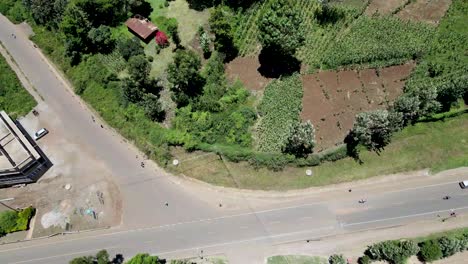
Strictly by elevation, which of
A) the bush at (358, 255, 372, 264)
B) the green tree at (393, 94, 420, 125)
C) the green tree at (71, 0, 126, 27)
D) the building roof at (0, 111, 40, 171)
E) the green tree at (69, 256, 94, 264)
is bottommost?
the green tree at (69, 256, 94, 264)

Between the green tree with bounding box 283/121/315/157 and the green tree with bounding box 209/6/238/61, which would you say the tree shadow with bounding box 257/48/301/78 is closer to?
the green tree with bounding box 209/6/238/61

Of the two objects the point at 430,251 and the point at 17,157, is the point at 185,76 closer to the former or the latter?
the point at 17,157

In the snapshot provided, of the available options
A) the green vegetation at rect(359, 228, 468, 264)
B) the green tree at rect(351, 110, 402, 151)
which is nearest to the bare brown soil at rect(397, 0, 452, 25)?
the green tree at rect(351, 110, 402, 151)

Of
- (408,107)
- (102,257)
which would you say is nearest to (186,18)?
(408,107)

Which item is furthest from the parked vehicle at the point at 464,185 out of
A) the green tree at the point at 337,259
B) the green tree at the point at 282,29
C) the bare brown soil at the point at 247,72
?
the bare brown soil at the point at 247,72

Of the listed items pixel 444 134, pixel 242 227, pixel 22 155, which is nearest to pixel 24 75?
pixel 22 155

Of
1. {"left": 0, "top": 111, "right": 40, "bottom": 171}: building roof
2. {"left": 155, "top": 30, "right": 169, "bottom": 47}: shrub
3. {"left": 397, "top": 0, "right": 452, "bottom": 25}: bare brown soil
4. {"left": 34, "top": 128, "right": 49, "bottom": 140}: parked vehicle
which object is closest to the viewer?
{"left": 0, "top": 111, "right": 40, "bottom": 171}: building roof

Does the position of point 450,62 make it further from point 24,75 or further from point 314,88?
point 24,75
